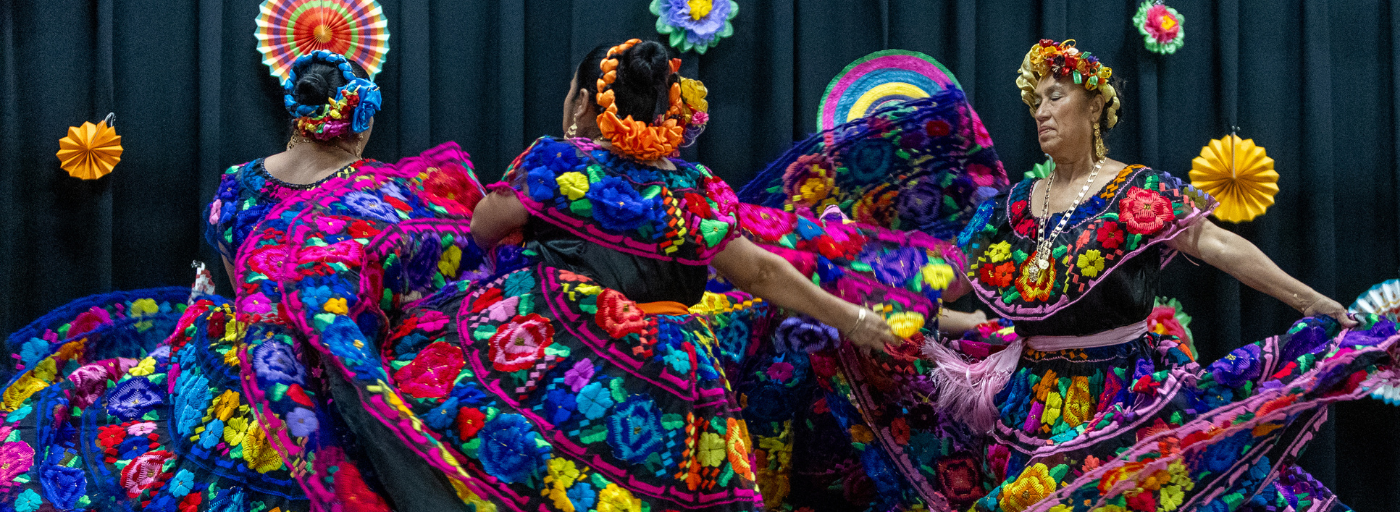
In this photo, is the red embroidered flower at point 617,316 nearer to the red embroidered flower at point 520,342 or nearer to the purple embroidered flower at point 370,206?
the red embroidered flower at point 520,342

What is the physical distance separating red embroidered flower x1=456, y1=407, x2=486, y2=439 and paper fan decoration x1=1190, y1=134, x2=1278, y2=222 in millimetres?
2717

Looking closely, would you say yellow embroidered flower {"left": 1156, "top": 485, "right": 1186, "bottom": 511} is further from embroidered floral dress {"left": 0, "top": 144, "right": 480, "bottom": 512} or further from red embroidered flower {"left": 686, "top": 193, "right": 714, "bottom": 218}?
embroidered floral dress {"left": 0, "top": 144, "right": 480, "bottom": 512}

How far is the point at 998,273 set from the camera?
2.56 meters

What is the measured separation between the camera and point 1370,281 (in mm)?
3797

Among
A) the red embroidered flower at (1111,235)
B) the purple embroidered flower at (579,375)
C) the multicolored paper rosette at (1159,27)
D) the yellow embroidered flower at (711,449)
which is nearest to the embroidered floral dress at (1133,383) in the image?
the red embroidered flower at (1111,235)

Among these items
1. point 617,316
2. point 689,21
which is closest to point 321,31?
point 689,21

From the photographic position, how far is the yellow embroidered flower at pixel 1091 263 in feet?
7.86

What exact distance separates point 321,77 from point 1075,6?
8.46 feet

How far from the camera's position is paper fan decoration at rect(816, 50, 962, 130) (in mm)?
3354

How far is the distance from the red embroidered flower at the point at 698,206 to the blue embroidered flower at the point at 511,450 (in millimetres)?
511

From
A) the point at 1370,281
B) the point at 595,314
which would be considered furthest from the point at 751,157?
the point at 1370,281

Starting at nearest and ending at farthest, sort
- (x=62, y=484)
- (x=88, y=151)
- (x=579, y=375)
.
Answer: (x=579, y=375), (x=62, y=484), (x=88, y=151)

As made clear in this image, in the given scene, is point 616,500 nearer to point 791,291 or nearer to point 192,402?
point 791,291

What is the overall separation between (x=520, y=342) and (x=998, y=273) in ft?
4.14
